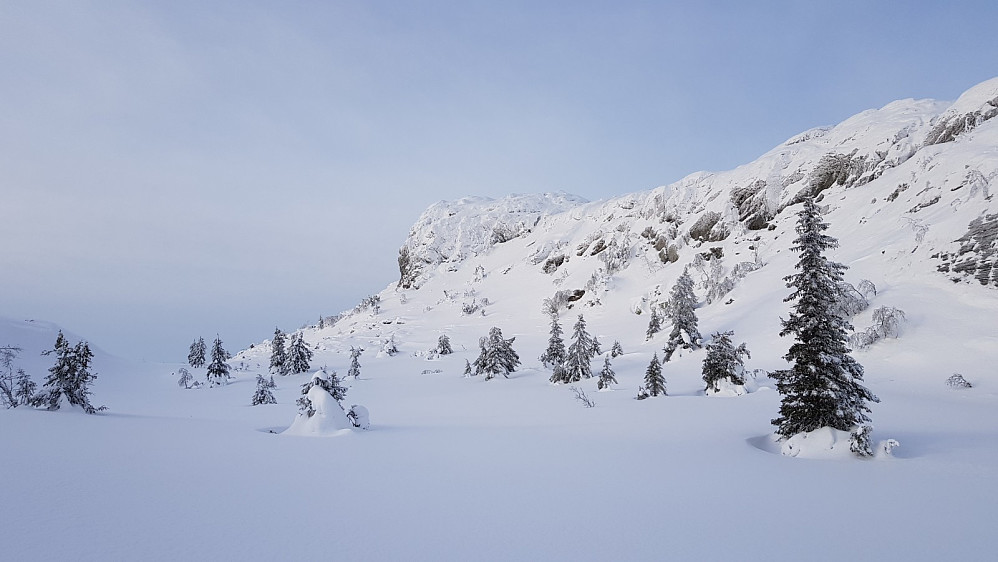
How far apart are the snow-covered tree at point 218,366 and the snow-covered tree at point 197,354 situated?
13.0 meters

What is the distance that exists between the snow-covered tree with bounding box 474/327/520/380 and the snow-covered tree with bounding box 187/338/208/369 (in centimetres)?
3645

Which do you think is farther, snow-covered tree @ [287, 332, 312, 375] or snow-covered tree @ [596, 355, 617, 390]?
snow-covered tree @ [287, 332, 312, 375]

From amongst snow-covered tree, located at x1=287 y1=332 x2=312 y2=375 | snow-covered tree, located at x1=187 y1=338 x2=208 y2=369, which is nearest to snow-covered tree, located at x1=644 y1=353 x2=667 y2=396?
snow-covered tree, located at x1=287 y1=332 x2=312 y2=375

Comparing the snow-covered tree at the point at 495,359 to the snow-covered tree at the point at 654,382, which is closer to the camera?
the snow-covered tree at the point at 654,382

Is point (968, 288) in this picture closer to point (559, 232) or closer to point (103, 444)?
point (103, 444)

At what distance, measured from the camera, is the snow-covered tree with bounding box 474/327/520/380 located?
35906mm

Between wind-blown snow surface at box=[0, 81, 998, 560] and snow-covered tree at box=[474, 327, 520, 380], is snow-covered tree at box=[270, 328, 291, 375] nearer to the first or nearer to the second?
wind-blown snow surface at box=[0, 81, 998, 560]

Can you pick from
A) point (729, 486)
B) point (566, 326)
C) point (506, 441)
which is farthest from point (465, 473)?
point (566, 326)

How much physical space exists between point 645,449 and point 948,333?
23486mm

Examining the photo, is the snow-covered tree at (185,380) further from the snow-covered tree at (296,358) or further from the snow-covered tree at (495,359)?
the snow-covered tree at (495,359)

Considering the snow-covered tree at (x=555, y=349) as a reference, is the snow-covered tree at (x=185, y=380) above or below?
below

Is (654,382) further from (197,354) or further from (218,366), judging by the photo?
(197,354)

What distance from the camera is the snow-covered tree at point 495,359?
35906 millimetres

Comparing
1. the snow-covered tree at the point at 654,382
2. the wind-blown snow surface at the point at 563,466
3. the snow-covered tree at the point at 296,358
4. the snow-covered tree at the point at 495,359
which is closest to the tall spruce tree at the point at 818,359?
the wind-blown snow surface at the point at 563,466
